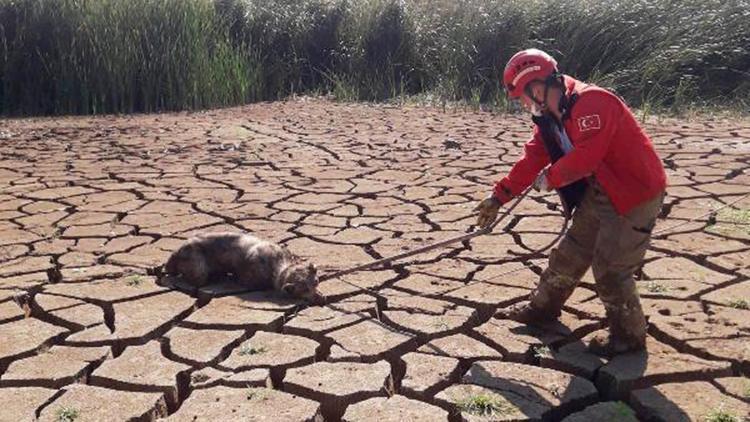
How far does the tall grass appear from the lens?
36.8 feet

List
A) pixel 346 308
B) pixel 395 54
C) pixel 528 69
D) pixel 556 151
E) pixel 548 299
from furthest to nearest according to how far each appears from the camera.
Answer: pixel 395 54, pixel 346 308, pixel 548 299, pixel 556 151, pixel 528 69

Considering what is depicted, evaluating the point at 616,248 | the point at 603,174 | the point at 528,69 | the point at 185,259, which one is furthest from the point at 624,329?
the point at 185,259

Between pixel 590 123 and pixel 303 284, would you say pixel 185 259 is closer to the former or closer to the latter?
pixel 303 284

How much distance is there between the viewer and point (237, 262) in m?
4.21

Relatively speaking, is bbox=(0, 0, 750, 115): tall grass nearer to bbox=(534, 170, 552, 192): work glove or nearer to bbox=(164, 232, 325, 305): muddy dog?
bbox=(164, 232, 325, 305): muddy dog

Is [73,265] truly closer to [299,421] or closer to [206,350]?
[206,350]

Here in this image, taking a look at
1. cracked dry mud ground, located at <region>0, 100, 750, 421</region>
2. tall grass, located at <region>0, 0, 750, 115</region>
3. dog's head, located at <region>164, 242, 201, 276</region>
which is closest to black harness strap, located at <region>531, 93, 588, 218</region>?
cracked dry mud ground, located at <region>0, 100, 750, 421</region>

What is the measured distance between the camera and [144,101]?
38.2 feet

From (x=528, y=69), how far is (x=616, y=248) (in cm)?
79

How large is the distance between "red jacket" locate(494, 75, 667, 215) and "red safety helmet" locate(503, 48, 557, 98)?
0.13m

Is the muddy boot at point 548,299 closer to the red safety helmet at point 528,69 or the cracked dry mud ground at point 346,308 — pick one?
the cracked dry mud ground at point 346,308

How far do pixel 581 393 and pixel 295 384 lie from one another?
1.07m

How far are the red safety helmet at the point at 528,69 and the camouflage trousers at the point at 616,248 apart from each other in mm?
497

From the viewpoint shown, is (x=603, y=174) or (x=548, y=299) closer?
(x=603, y=174)
